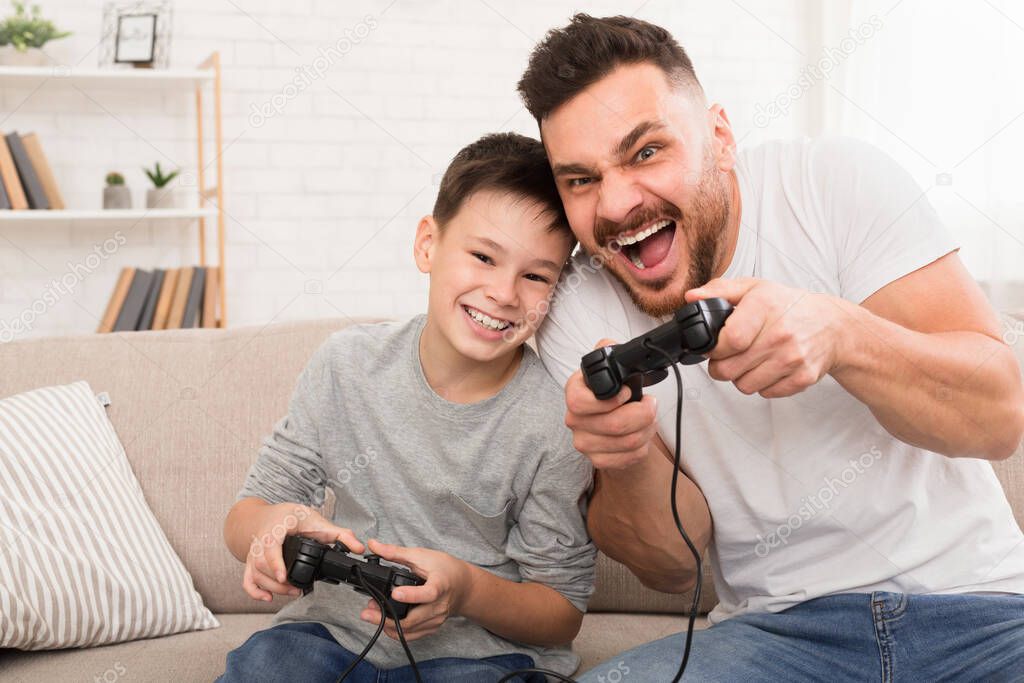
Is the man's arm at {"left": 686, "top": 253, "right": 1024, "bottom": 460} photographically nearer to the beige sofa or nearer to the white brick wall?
the beige sofa

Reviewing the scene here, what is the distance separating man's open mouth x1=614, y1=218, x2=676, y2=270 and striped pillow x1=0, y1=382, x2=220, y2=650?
2.69ft

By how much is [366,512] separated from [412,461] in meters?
0.09

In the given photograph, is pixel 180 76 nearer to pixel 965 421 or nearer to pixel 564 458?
pixel 564 458

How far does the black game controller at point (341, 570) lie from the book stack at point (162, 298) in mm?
2144

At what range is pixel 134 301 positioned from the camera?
9.74ft

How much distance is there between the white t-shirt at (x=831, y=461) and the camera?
43.4 inches

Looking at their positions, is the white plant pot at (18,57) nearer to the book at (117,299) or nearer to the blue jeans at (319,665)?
the book at (117,299)

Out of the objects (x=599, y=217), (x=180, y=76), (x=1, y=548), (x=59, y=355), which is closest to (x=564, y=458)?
(x=599, y=217)

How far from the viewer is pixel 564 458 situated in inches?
47.6

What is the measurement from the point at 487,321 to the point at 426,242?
182mm

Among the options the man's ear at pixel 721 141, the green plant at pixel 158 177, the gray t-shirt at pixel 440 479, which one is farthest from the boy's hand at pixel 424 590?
the green plant at pixel 158 177

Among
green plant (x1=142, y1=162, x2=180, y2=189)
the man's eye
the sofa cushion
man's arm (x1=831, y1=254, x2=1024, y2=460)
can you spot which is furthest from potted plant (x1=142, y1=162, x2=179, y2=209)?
man's arm (x1=831, y1=254, x2=1024, y2=460)

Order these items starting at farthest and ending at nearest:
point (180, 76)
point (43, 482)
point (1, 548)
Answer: point (180, 76), point (43, 482), point (1, 548)

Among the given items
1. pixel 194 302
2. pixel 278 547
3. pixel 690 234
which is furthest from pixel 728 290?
pixel 194 302
